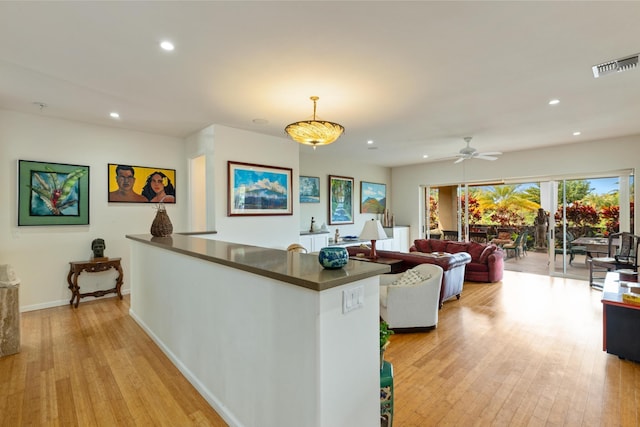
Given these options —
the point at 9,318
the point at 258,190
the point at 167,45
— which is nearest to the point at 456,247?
the point at 258,190

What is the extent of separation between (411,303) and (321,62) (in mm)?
2722

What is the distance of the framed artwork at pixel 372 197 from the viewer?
338 inches

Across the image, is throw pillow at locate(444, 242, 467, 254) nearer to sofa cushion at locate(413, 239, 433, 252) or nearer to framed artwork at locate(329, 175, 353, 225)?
sofa cushion at locate(413, 239, 433, 252)

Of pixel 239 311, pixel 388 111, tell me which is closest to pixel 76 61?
pixel 239 311

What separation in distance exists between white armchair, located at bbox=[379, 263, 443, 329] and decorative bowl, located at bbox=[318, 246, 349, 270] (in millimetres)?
2111

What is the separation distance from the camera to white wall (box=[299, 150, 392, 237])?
282 inches

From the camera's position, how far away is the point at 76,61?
2.74m

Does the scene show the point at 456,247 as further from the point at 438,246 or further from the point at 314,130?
the point at 314,130

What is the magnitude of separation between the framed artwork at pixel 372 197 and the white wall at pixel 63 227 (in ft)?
16.9

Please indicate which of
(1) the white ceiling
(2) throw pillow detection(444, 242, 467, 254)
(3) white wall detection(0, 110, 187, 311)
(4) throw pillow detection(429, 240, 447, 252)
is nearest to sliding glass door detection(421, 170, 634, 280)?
(4) throw pillow detection(429, 240, 447, 252)

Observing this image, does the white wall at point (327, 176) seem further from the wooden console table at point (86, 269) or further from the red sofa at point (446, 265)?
the wooden console table at point (86, 269)

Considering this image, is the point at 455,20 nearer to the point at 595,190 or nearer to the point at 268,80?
the point at 268,80

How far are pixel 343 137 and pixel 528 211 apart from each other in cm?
509

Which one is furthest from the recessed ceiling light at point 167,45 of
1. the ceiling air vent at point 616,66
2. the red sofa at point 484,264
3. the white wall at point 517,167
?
the white wall at point 517,167
